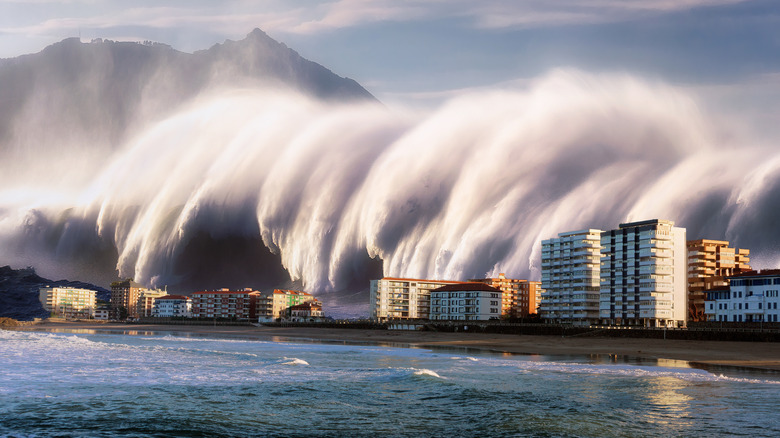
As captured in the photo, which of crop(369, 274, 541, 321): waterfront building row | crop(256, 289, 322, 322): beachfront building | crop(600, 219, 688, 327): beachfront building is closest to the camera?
crop(600, 219, 688, 327): beachfront building

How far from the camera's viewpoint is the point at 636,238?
110375 millimetres

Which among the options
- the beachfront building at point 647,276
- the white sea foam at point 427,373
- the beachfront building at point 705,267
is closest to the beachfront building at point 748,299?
the beachfront building at point 647,276

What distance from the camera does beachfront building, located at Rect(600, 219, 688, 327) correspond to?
106 metres

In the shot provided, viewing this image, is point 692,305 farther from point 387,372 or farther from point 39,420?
point 39,420

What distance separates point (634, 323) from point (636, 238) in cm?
1268

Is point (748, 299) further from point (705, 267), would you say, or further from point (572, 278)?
point (572, 278)

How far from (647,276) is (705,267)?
74.9 feet

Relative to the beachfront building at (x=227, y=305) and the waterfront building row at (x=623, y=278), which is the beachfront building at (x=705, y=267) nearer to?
the waterfront building row at (x=623, y=278)

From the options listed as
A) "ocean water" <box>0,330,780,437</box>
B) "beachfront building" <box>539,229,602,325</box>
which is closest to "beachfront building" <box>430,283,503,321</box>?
"beachfront building" <box>539,229,602,325</box>

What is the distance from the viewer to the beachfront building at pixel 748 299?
304 feet

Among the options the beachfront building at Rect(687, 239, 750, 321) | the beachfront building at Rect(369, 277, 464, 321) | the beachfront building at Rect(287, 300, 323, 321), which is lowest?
the beachfront building at Rect(287, 300, 323, 321)

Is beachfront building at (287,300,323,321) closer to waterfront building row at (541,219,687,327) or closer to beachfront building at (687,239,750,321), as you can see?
waterfront building row at (541,219,687,327)

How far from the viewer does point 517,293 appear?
520ft

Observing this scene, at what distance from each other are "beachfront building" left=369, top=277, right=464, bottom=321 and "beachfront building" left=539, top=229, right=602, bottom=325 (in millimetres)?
34117
